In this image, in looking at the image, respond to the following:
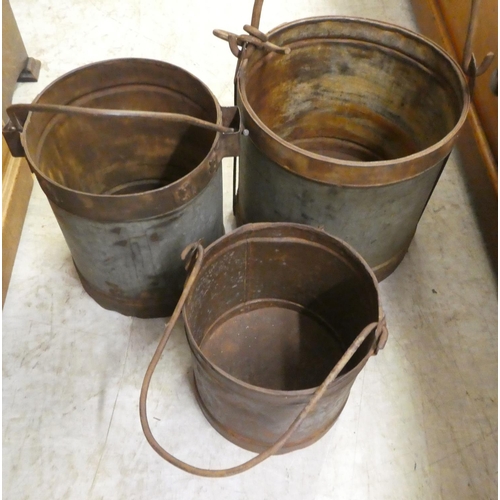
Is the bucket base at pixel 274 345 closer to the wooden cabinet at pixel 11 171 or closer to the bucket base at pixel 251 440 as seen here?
the bucket base at pixel 251 440

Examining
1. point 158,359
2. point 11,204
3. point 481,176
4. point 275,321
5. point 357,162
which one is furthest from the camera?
point 481,176

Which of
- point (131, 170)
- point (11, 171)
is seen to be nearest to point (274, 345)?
point (131, 170)

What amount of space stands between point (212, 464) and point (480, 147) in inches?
50.1

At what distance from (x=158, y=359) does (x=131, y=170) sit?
31.7 inches

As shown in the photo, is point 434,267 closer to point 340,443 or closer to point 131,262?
point 340,443

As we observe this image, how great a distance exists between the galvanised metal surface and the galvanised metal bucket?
0.13 meters

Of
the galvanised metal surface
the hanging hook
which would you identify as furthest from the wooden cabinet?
the hanging hook

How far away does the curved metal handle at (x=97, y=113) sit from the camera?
934mm

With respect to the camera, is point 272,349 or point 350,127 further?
point 350,127

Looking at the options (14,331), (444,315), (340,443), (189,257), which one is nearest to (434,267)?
(444,315)

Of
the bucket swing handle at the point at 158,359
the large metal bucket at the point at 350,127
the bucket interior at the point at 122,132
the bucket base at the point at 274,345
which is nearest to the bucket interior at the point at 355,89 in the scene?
the large metal bucket at the point at 350,127

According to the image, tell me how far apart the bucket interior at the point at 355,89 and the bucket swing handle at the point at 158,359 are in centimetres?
49

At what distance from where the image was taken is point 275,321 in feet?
4.51

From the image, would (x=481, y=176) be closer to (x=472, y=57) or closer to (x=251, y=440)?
(x=472, y=57)
